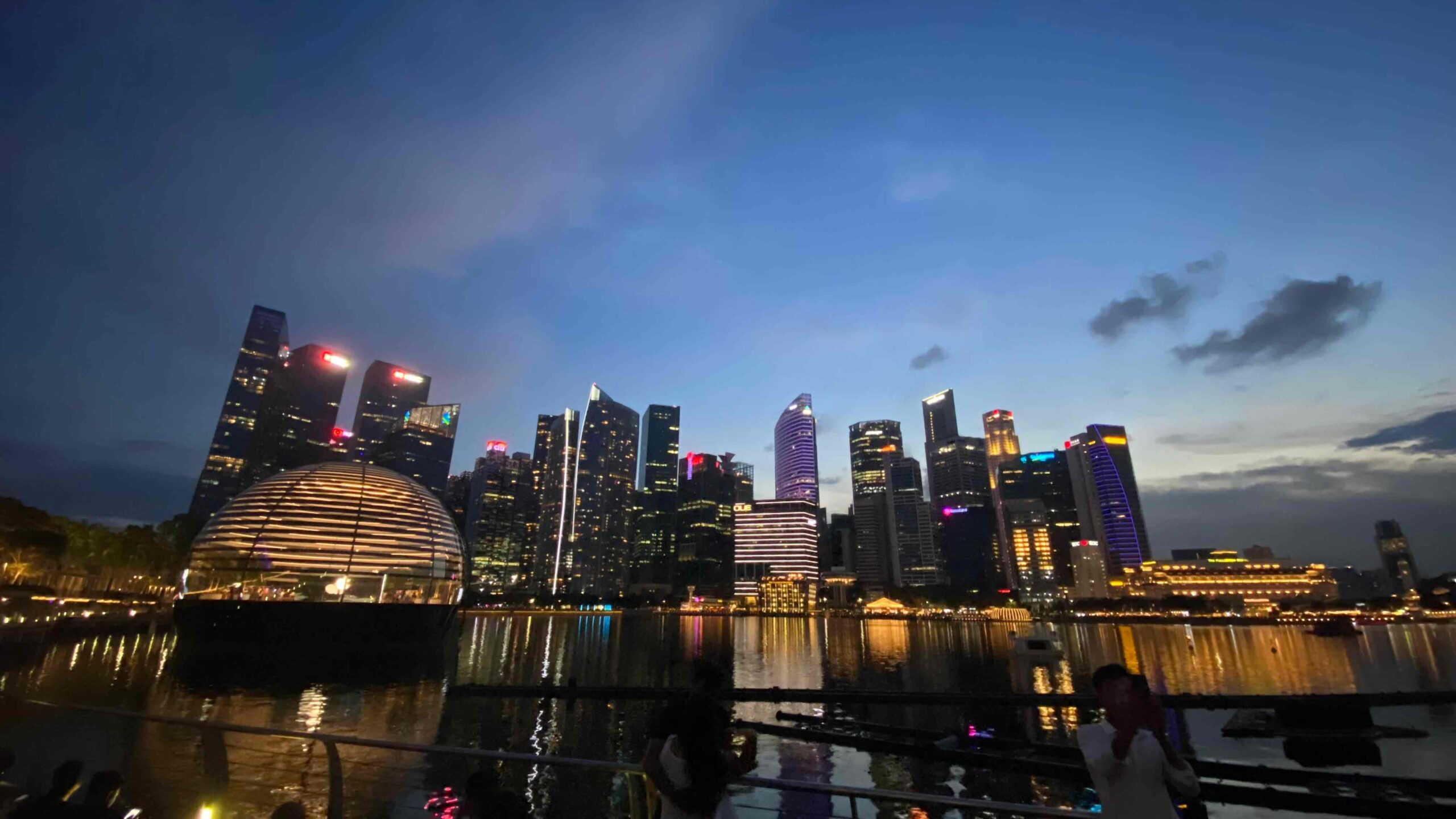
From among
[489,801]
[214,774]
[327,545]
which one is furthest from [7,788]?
[327,545]

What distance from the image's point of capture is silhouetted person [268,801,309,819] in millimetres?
5953

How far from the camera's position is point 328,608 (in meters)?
50.4

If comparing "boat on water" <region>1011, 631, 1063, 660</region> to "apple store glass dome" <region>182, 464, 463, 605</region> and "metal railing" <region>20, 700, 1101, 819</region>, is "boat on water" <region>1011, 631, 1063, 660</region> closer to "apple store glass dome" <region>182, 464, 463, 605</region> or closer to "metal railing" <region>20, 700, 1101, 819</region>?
"apple store glass dome" <region>182, 464, 463, 605</region>

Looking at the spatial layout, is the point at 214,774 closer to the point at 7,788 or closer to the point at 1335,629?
the point at 7,788

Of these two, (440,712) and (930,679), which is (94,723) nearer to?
(440,712)

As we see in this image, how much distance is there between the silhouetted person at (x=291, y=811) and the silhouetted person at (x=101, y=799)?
1727 millimetres

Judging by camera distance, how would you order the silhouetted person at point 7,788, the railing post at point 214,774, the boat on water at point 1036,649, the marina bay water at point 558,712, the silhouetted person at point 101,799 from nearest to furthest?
the silhouetted person at point 101,799 → the silhouetted person at point 7,788 → the railing post at point 214,774 → the marina bay water at point 558,712 → the boat on water at point 1036,649

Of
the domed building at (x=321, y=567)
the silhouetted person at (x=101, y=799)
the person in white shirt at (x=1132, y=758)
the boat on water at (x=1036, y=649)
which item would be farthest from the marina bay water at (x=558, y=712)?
the domed building at (x=321, y=567)

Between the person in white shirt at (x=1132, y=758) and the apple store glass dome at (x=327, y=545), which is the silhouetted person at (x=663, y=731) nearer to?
the person in white shirt at (x=1132, y=758)

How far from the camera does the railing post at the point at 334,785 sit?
247 inches

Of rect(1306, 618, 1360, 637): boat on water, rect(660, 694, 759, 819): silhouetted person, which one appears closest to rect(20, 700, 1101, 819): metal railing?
rect(660, 694, 759, 819): silhouetted person

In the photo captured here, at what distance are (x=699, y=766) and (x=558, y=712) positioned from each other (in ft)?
108

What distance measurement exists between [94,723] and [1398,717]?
2243 inches

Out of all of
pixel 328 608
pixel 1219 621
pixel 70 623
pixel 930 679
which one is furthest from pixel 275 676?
pixel 1219 621
